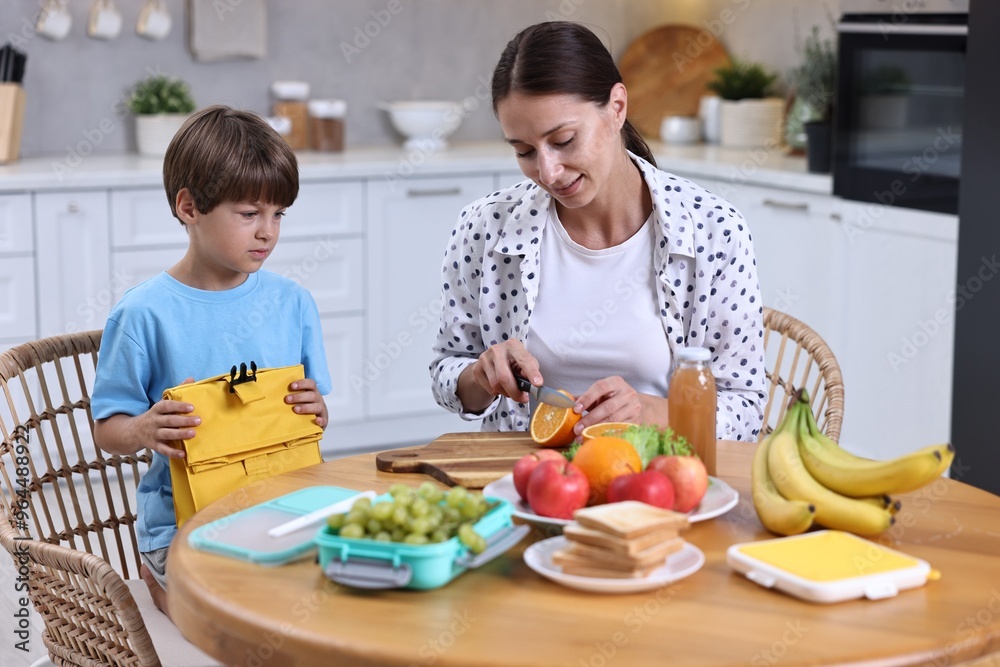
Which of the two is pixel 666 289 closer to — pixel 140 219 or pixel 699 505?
pixel 699 505

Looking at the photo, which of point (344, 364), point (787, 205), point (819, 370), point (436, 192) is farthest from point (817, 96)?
point (819, 370)

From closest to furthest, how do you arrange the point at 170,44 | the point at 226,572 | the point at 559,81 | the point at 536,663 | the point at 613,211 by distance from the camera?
the point at 536,663 < the point at 226,572 < the point at 559,81 < the point at 613,211 < the point at 170,44

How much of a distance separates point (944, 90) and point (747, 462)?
198cm

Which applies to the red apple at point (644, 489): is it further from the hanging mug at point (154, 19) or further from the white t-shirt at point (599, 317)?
the hanging mug at point (154, 19)

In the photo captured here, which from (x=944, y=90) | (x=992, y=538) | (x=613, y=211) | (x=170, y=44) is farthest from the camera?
(x=170, y=44)

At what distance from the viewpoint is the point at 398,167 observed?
392cm

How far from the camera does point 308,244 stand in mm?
3834

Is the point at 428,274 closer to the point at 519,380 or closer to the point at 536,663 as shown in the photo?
the point at 519,380

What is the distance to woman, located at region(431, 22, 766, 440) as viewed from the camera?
1.84 m

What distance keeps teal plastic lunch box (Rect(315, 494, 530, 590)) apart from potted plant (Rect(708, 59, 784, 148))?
3.37m

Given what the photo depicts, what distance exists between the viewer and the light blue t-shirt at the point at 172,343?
1.81 metres

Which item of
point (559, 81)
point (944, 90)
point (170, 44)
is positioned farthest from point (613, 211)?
point (170, 44)

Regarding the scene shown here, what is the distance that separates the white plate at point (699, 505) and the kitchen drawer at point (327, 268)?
94.6 inches

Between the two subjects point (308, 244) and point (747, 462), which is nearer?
point (747, 462)
